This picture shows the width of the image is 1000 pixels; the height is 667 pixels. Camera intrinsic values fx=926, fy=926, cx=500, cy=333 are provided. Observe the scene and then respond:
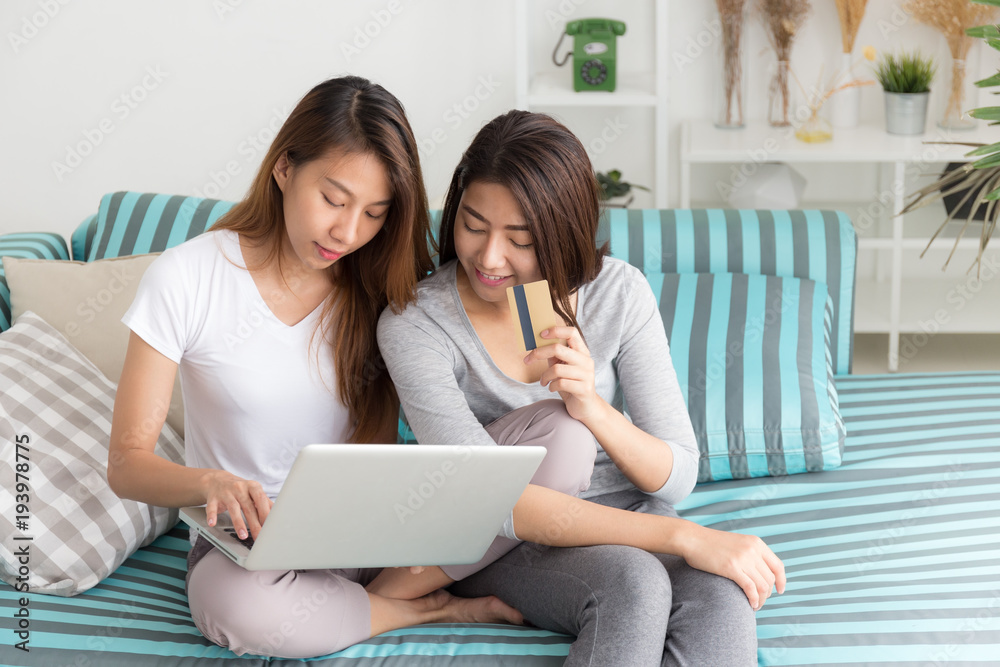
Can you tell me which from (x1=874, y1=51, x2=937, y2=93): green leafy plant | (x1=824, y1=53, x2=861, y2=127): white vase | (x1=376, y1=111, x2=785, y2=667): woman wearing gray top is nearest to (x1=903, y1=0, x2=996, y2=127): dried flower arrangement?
(x1=874, y1=51, x2=937, y2=93): green leafy plant

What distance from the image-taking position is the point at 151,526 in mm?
1578

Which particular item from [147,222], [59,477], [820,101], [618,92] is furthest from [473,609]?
[820,101]

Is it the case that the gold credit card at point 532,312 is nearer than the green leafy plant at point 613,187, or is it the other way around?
the gold credit card at point 532,312

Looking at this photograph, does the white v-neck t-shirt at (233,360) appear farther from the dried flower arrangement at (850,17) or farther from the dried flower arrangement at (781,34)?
the dried flower arrangement at (850,17)

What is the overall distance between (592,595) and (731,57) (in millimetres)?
2171

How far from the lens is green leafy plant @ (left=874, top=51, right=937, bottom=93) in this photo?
9.18ft

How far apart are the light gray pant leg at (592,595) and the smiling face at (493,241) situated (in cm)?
41

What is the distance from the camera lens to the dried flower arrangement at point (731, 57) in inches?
114

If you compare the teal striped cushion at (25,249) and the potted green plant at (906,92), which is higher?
the potted green plant at (906,92)

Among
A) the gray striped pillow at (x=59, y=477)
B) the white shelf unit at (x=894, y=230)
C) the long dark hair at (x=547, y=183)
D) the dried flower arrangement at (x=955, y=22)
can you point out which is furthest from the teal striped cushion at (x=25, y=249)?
the dried flower arrangement at (x=955, y=22)

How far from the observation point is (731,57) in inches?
116

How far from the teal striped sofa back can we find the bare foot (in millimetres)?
878

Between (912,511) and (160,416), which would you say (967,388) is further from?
(160,416)

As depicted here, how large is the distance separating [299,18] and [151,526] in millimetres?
1967
